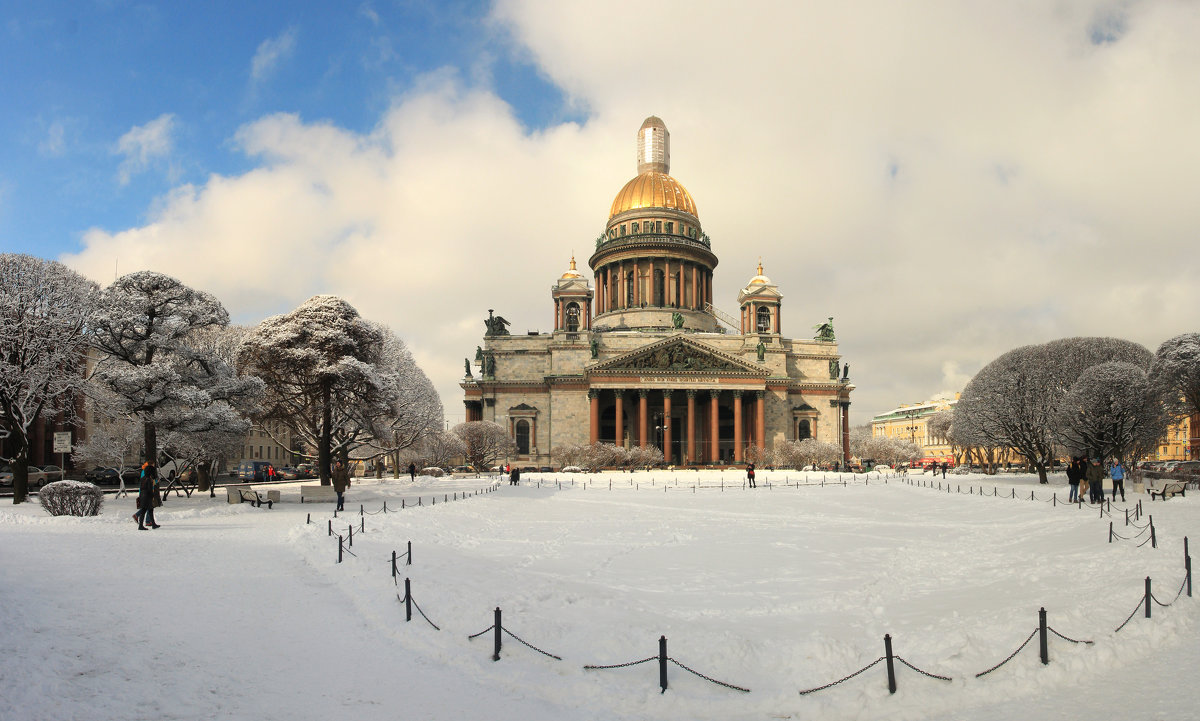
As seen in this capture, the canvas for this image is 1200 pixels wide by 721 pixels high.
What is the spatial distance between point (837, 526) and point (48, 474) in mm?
41130

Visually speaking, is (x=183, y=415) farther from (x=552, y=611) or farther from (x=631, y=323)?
(x=631, y=323)

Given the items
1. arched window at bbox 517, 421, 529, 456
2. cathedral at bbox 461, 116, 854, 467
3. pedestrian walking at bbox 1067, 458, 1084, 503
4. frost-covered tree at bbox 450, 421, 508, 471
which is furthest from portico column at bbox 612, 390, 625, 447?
pedestrian walking at bbox 1067, 458, 1084, 503

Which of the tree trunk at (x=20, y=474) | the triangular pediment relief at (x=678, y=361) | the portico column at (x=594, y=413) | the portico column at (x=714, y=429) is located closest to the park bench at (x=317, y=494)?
the tree trunk at (x=20, y=474)

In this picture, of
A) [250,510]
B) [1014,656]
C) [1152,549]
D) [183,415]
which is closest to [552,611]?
[1014,656]

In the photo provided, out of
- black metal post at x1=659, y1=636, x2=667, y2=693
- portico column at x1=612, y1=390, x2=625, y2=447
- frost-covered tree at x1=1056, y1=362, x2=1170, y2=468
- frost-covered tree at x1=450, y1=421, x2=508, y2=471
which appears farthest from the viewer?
portico column at x1=612, y1=390, x2=625, y2=447

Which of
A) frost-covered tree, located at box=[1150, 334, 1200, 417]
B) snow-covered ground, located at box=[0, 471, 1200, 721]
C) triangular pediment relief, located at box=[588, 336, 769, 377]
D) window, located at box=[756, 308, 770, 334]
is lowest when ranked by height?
snow-covered ground, located at box=[0, 471, 1200, 721]

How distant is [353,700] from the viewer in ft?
28.8

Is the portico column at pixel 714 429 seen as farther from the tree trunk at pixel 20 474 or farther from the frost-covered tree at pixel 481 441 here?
the tree trunk at pixel 20 474

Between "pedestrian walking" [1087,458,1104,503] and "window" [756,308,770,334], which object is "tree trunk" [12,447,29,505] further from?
"window" [756,308,770,334]

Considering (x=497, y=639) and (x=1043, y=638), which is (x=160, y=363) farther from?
(x=1043, y=638)

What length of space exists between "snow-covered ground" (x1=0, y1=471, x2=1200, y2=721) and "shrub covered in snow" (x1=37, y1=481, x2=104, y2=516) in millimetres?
1178

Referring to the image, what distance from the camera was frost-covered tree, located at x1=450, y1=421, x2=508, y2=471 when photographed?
63688 mm

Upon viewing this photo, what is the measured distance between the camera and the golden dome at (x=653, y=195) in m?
86.3

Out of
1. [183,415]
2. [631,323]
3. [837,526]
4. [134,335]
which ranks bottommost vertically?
[837,526]
